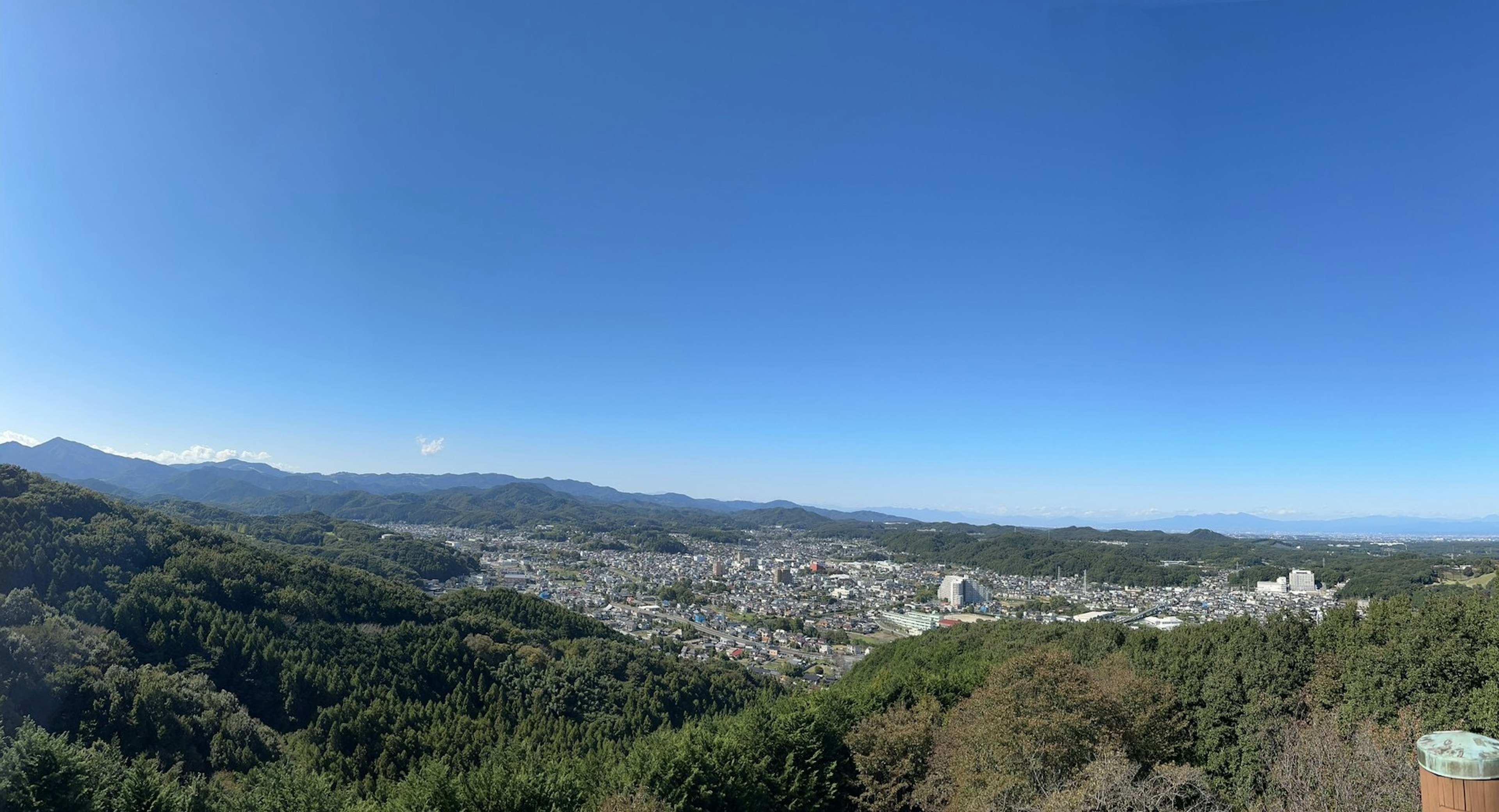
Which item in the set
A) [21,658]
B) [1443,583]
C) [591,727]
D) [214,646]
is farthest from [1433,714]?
→ [1443,583]

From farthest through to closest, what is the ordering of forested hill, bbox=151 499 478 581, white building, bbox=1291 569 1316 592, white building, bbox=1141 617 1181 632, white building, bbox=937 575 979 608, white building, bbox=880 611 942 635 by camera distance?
forested hill, bbox=151 499 478 581
white building, bbox=937 575 979 608
white building, bbox=1291 569 1316 592
white building, bbox=880 611 942 635
white building, bbox=1141 617 1181 632

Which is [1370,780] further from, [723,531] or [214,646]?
[723,531]

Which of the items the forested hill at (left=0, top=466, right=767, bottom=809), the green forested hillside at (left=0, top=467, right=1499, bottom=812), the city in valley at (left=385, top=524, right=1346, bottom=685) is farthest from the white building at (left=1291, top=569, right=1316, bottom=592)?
the forested hill at (left=0, top=466, right=767, bottom=809)

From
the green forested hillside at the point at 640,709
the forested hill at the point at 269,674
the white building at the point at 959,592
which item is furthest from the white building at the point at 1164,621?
the forested hill at the point at 269,674

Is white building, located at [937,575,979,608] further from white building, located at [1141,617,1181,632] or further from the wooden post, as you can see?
the wooden post

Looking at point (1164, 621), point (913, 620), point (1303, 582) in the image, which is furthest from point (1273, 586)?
point (913, 620)

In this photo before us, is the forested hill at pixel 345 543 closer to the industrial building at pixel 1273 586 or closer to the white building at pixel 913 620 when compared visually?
the white building at pixel 913 620
